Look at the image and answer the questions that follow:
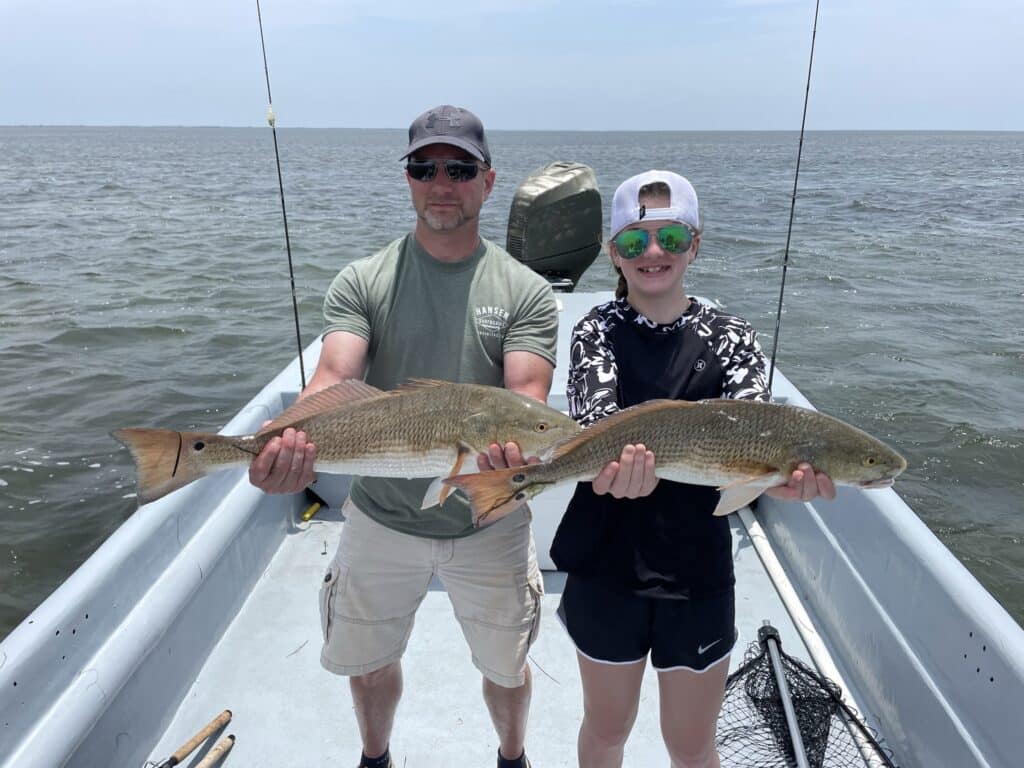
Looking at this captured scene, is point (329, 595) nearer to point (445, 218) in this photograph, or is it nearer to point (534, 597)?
point (534, 597)

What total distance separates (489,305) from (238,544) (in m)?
2.65

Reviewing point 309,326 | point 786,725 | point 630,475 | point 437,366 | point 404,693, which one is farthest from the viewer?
point 309,326

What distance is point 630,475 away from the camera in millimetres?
2482

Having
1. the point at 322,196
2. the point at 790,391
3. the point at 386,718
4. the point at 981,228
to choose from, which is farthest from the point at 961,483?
the point at 322,196

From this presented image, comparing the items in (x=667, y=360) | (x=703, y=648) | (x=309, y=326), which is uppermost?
(x=667, y=360)

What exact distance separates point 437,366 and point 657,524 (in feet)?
3.45

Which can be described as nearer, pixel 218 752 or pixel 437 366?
pixel 437 366

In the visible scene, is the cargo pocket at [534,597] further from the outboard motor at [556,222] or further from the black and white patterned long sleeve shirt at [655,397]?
the outboard motor at [556,222]

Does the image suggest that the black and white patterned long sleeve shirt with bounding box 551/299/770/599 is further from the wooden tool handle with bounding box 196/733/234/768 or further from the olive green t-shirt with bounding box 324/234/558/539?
the wooden tool handle with bounding box 196/733/234/768

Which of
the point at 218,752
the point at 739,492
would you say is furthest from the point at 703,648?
the point at 218,752

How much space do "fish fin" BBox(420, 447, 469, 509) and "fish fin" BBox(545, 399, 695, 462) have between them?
41 cm

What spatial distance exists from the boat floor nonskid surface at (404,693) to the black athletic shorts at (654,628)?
1.31m

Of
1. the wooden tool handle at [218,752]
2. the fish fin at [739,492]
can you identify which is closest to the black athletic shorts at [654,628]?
the fish fin at [739,492]

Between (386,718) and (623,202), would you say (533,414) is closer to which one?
(623,202)
